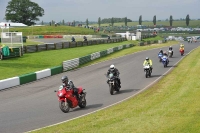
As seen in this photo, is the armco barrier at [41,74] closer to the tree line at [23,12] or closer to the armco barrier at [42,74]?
the armco barrier at [42,74]

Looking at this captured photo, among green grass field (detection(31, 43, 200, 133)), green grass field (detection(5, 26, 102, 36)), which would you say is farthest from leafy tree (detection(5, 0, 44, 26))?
green grass field (detection(31, 43, 200, 133))

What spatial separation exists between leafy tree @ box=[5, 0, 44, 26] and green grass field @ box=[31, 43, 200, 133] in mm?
109388

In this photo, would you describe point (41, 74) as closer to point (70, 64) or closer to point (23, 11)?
point (70, 64)

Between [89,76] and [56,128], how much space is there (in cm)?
1490

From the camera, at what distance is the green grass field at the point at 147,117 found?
10.3 meters

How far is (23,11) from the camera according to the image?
121812mm

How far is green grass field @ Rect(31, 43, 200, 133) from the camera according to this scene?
10320 mm

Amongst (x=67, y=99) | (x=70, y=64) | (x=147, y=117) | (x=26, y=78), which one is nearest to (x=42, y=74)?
(x=26, y=78)

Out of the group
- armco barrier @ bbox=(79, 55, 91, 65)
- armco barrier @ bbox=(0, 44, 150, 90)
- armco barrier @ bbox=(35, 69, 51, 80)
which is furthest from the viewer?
armco barrier @ bbox=(79, 55, 91, 65)

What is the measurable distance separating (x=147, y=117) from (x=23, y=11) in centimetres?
11596

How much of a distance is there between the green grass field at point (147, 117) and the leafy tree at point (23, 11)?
109388 millimetres

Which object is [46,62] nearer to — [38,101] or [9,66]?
[9,66]

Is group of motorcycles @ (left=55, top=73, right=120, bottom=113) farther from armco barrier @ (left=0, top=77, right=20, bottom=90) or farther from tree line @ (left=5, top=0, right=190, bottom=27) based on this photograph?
tree line @ (left=5, top=0, right=190, bottom=27)

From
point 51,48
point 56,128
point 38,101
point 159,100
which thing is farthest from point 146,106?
point 51,48
